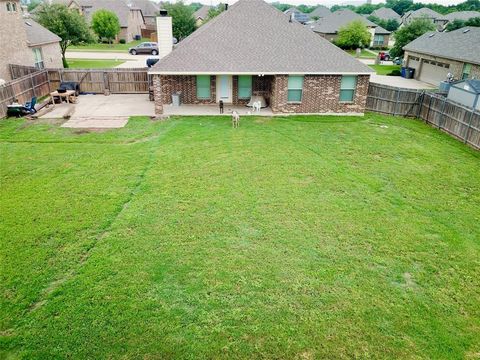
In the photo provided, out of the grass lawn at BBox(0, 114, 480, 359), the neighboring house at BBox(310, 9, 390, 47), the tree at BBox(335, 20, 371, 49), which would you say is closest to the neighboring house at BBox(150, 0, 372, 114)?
the grass lawn at BBox(0, 114, 480, 359)

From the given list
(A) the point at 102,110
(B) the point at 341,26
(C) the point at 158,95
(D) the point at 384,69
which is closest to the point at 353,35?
(B) the point at 341,26

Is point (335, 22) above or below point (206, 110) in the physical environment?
above

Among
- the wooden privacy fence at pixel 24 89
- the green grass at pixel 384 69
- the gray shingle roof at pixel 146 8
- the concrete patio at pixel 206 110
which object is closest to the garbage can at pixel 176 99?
the concrete patio at pixel 206 110

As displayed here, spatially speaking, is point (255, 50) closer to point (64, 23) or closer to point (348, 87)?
point (348, 87)

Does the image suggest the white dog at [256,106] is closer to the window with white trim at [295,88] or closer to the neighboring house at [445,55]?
the window with white trim at [295,88]

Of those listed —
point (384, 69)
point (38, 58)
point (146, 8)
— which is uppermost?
point (146, 8)
